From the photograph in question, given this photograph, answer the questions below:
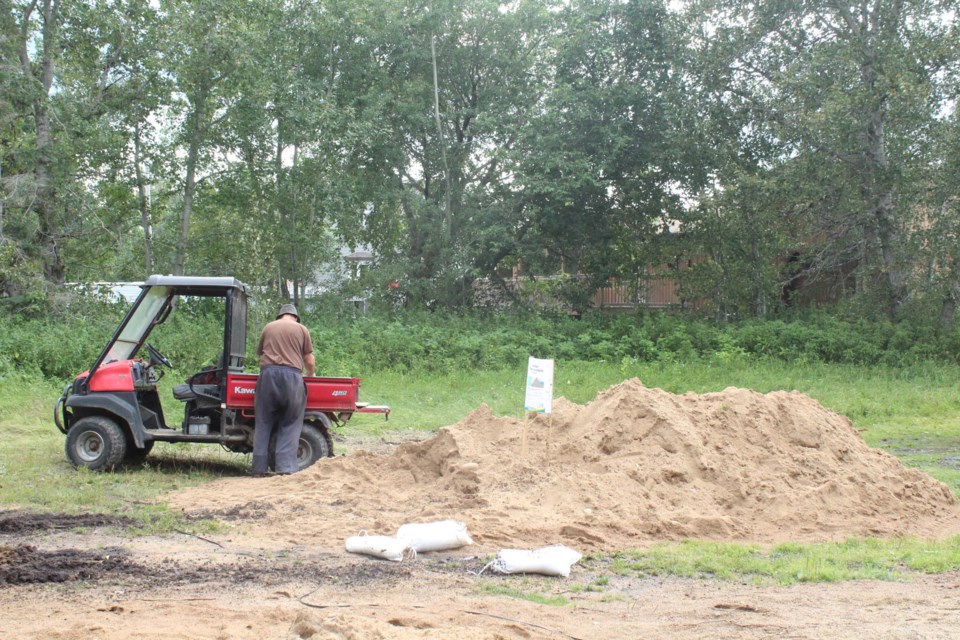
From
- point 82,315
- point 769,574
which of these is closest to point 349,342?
point 82,315

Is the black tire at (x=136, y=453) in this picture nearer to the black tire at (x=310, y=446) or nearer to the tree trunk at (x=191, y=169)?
the black tire at (x=310, y=446)

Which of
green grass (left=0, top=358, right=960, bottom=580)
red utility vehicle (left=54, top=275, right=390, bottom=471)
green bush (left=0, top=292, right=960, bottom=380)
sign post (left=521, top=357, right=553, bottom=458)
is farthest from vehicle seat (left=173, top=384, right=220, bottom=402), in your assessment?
green bush (left=0, top=292, right=960, bottom=380)

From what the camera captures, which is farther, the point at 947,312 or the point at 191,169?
the point at 191,169

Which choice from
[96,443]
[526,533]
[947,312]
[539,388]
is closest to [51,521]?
[96,443]

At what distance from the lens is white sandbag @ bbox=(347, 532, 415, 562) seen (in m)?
6.88

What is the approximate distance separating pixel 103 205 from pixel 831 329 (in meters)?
20.3

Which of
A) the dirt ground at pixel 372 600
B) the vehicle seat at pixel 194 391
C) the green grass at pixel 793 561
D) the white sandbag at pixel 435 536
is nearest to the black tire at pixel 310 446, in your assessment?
the vehicle seat at pixel 194 391

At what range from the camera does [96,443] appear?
10.4 metres

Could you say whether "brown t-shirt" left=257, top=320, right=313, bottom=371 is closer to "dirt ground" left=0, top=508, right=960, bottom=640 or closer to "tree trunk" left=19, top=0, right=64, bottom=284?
"dirt ground" left=0, top=508, right=960, bottom=640

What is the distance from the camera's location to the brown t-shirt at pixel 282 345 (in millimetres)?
10156

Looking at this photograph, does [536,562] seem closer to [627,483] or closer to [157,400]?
[627,483]

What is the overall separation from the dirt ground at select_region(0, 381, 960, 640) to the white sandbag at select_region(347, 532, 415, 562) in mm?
78

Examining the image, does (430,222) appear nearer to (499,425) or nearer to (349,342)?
(349,342)

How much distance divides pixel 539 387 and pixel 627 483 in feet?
4.69
